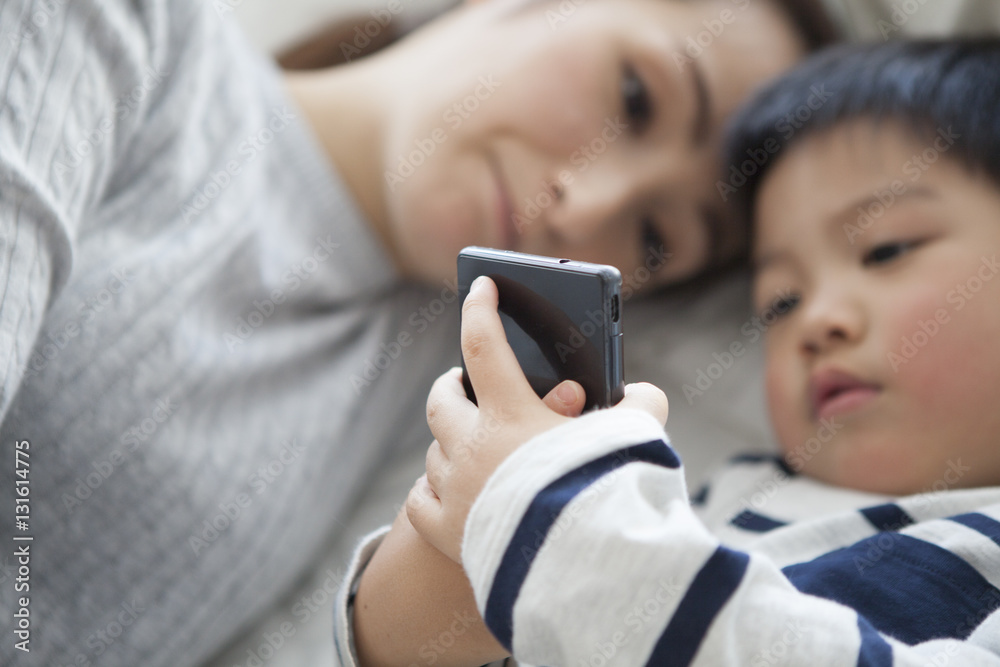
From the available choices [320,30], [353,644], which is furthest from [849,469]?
[320,30]

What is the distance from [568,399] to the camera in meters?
0.41

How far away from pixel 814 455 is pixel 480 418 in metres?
0.43

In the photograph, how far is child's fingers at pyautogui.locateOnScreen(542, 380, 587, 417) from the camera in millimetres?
408

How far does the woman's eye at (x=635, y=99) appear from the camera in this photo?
75cm

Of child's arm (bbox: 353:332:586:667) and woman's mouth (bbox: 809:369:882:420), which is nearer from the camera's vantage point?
child's arm (bbox: 353:332:586:667)

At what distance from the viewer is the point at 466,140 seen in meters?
0.76

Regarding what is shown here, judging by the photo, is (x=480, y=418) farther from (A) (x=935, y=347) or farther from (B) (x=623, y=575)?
(A) (x=935, y=347)

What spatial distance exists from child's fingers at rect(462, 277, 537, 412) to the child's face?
0.37 m

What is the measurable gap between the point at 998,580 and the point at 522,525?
0.35 meters

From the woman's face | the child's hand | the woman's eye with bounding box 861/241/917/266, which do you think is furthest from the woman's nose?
the child's hand

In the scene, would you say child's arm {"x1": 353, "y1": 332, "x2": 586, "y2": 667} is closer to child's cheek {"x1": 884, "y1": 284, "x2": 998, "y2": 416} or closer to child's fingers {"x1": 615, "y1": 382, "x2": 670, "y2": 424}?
child's fingers {"x1": 615, "y1": 382, "x2": 670, "y2": 424}

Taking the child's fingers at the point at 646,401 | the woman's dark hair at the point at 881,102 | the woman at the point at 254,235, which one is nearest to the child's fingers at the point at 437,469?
the child's fingers at the point at 646,401

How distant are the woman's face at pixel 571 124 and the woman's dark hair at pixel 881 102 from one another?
0.14 feet

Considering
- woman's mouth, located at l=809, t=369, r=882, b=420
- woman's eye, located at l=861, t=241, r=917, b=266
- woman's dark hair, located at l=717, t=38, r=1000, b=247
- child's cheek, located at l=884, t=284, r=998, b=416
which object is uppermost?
woman's dark hair, located at l=717, t=38, r=1000, b=247
